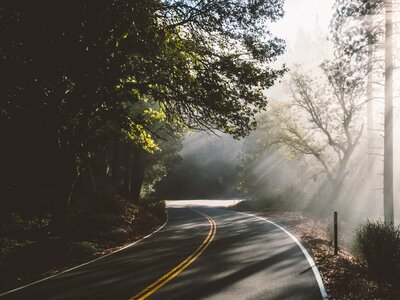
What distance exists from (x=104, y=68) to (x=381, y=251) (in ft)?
31.4

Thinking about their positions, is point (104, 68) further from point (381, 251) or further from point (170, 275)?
point (381, 251)

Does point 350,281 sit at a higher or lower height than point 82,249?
higher

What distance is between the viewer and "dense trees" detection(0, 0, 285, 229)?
8.88m

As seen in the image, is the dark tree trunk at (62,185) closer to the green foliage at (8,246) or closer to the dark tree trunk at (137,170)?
the green foliage at (8,246)

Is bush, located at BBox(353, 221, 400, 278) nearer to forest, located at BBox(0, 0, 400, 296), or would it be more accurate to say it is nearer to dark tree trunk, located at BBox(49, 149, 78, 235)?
forest, located at BBox(0, 0, 400, 296)

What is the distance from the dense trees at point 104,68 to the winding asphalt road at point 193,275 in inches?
163

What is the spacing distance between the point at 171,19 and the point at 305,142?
19950mm

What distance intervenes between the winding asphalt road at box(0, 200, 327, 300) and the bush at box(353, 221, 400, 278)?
1727 mm

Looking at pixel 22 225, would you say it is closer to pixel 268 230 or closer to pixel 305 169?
pixel 268 230

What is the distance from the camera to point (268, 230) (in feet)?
58.6

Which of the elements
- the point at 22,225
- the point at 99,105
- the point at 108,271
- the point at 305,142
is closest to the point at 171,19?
the point at 99,105

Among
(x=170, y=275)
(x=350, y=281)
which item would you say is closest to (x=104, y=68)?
(x=170, y=275)

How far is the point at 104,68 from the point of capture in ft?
34.3

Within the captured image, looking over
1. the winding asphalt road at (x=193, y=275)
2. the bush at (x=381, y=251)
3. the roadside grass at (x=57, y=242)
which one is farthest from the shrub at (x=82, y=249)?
the bush at (x=381, y=251)
